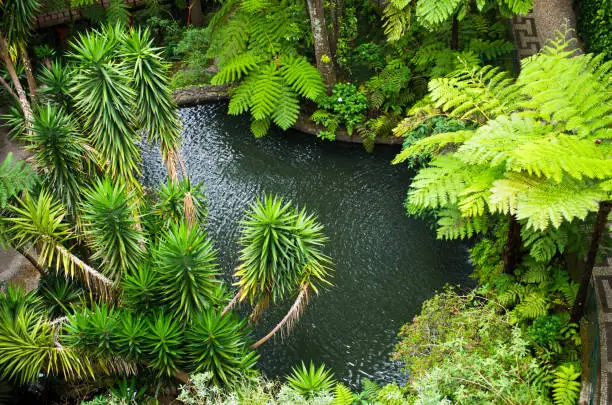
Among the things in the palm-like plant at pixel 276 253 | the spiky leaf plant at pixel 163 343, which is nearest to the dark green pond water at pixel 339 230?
the palm-like plant at pixel 276 253

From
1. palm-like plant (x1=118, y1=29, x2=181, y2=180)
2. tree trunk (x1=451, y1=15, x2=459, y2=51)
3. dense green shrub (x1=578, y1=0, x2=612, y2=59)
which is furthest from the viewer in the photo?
tree trunk (x1=451, y1=15, x2=459, y2=51)

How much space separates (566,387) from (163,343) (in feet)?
14.5

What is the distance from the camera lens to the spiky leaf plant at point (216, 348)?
7.97 meters

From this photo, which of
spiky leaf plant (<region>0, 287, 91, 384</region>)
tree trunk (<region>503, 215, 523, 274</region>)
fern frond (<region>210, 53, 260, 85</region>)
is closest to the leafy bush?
fern frond (<region>210, 53, 260, 85</region>)

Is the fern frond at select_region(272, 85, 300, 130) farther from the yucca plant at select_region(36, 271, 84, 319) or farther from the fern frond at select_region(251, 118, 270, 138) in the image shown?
the yucca plant at select_region(36, 271, 84, 319)

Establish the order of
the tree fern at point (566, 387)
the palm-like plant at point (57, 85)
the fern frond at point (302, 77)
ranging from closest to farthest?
the tree fern at point (566, 387)
the palm-like plant at point (57, 85)
the fern frond at point (302, 77)

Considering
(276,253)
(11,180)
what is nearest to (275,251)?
(276,253)

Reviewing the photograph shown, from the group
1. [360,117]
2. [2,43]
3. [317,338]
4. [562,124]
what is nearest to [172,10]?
[360,117]

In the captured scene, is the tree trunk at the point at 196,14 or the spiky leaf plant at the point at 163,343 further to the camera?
the tree trunk at the point at 196,14

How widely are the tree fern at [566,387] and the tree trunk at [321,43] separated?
7.14m

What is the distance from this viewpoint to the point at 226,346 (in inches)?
→ 319

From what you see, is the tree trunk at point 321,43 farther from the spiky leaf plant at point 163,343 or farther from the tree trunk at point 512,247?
the spiky leaf plant at point 163,343

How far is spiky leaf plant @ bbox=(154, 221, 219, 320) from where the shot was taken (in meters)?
7.63

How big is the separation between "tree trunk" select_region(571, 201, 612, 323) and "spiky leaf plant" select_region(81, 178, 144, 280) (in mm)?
4960
